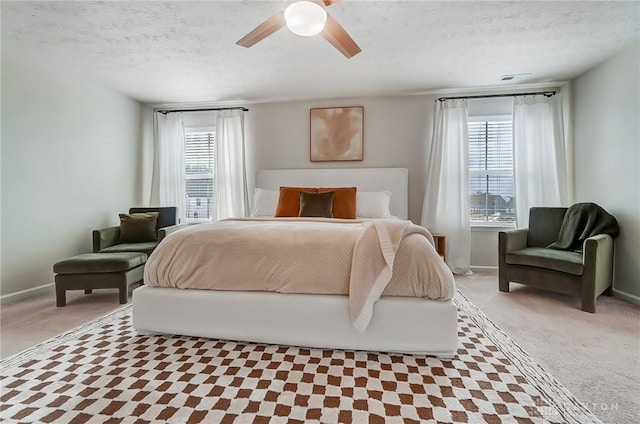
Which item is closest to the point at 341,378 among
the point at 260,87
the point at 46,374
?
the point at 46,374

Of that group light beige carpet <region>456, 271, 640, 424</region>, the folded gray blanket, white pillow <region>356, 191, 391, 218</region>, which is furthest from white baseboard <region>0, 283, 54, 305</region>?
the folded gray blanket

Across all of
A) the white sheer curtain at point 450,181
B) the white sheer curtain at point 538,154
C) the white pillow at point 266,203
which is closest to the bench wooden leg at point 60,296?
the white pillow at point 266,203

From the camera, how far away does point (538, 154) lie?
3682mm

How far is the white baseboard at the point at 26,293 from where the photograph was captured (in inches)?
107

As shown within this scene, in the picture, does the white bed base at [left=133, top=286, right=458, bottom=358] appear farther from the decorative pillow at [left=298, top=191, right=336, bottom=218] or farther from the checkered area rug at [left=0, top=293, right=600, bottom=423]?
the decorative pillow at [left=298, top=191, right=336, bottom=218]

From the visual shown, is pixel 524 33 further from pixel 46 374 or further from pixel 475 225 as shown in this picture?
pixel 46 374

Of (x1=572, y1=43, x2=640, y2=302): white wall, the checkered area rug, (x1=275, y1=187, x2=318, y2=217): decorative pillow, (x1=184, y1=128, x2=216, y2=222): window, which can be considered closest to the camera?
the checkered area rug

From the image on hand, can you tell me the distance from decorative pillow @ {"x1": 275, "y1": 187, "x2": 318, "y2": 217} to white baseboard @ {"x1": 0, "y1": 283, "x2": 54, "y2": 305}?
2484mm

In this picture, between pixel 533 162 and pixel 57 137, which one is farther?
pixel 533 162

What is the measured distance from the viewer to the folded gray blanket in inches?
110

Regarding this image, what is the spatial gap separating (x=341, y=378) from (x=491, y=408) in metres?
0.69

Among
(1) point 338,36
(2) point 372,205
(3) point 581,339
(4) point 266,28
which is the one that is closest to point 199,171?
(2) point 372,205

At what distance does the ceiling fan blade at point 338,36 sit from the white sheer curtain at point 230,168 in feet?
7.94

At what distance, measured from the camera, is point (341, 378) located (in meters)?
1.54
